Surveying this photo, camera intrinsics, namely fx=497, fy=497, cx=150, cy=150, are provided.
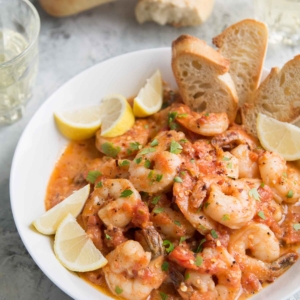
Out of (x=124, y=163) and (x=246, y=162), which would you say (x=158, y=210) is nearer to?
(x=124, y=163)

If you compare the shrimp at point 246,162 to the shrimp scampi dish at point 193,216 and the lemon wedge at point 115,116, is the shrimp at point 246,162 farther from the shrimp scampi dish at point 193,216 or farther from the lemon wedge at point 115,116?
the lemon wedge at point 115,116

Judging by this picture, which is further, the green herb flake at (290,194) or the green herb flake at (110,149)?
the green herb flake at (110,149)

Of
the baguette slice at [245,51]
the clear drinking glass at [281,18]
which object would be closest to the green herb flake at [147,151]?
the baguette slice at [245,51]

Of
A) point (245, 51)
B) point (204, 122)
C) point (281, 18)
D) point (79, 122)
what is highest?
point (245, 51)

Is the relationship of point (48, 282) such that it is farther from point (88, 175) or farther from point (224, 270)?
point (224, 270)

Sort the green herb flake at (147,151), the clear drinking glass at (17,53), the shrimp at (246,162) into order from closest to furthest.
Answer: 1. the green herb flake at (147,151)
2. the shrimp at (246,162)
3. the clear drinking glass at (17,53)

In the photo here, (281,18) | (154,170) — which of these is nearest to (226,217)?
(154,170)

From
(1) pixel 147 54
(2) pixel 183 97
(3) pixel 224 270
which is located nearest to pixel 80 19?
(1) pixel 147 54
